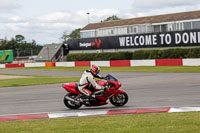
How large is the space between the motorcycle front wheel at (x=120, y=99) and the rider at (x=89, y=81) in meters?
0.63

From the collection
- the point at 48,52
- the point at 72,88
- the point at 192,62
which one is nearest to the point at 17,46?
the point at 48,52

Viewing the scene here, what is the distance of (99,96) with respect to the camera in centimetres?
1145

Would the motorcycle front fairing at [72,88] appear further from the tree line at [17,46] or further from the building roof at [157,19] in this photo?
the tree line at [17,46]

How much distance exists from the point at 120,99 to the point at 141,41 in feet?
92.1

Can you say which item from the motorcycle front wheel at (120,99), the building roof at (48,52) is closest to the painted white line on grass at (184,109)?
the motorcycle front wheel at (120,99)

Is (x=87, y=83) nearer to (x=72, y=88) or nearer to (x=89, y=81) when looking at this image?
(x=89, y=81)

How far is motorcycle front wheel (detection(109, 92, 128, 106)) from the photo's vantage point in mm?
11680

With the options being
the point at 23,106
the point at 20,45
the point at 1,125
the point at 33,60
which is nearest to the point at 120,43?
the point at 33,60

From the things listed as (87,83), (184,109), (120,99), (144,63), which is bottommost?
A: (184,109)

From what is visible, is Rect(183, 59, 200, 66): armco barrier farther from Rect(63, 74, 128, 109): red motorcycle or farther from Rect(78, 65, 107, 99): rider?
Rect(78, 65, 107, 99): rider

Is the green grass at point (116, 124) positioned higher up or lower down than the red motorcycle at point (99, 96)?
lower down

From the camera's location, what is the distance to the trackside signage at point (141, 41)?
34.7 m

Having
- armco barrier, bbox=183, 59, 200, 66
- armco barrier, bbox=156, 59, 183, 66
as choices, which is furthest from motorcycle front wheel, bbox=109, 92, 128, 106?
armco barrier, bbox=156, 59, 183, 66

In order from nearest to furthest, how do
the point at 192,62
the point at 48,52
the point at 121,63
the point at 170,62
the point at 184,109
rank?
the point at 184,109 → the point at 192,62 → the point at 170,62 → the point at 121,63 → the point at 48,52
